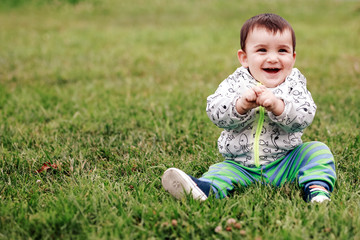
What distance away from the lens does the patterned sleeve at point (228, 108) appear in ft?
7.58

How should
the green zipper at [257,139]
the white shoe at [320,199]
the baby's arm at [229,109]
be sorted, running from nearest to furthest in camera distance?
the white shoe at [320,199]
the baby's arm at [229,109]
the green zipper at [257,139]

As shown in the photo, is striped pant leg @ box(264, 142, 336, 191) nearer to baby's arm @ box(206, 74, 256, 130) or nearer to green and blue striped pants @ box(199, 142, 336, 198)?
green and blue striped pants @ box(199, 142, 336, 198)

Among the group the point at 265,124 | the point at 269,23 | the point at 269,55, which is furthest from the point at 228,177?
the point at 269,23

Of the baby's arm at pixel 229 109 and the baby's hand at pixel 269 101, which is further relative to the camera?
the baby's arm at pixel 229 109

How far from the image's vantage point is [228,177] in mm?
2361

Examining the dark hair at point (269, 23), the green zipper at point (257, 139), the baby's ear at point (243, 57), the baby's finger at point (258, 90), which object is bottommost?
the green zipper at point (257, 139)

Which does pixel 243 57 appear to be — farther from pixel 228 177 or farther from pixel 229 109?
pixel 228 177

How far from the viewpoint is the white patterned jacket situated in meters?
2.31

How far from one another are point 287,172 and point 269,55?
719mm

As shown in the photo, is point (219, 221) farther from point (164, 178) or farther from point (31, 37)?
point (31, 37)

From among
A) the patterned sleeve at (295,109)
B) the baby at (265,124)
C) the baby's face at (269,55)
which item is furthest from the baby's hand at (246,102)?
the baby's face at (269,55)

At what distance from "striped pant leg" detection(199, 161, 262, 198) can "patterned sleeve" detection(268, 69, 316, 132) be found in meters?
0.35

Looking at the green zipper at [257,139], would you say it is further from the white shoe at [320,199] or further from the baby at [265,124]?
the white shoe at [320,199]

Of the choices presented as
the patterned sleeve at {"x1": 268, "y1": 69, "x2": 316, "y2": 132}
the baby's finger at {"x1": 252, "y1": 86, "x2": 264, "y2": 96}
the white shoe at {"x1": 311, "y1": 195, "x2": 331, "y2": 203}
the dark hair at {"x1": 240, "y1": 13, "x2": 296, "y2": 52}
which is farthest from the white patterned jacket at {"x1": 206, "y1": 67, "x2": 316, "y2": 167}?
the white shoe at {"x1": 311, "y1": 195, "x2": 331, "y2": 203}
